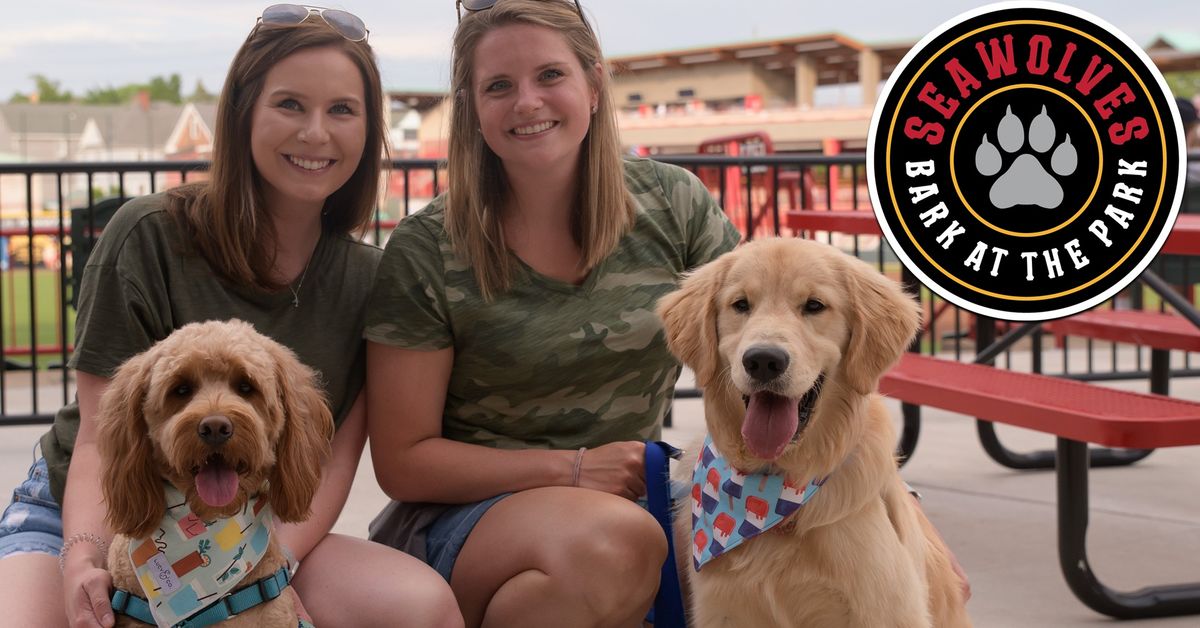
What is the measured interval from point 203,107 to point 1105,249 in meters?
92.7

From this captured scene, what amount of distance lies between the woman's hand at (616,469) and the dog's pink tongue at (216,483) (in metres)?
0.94

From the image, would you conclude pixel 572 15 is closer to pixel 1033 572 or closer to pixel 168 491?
pixel 168 491

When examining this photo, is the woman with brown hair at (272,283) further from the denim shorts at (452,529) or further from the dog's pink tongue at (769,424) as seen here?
the dog's pink tongue at (769,424)

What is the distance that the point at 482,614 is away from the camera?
285 centimetres

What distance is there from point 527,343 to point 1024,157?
247cm

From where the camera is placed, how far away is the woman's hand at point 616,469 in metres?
2.80

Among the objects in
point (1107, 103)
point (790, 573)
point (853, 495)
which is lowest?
point (790, 573)

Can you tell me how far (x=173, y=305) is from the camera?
266cm

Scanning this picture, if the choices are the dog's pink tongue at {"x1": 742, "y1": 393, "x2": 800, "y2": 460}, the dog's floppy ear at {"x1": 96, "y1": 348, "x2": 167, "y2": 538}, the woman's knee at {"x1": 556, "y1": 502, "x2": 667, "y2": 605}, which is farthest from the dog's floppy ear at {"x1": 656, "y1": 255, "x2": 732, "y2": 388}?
the dog's floppy ear at {"x1": 96, "y1": 348, "x2": 167, "y2": 538}

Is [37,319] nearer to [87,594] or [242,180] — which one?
[242,180]

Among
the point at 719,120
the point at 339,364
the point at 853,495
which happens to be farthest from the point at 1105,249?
the point at 719,120

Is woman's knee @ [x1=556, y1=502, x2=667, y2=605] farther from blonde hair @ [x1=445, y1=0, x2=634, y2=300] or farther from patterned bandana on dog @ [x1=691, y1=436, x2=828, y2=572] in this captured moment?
blonde hair @ [x1=445, y1=0, x2=634, y2=300]

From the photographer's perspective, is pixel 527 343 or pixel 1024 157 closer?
pixel 527 343

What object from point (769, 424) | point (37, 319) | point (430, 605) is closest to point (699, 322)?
point (769, 424)
